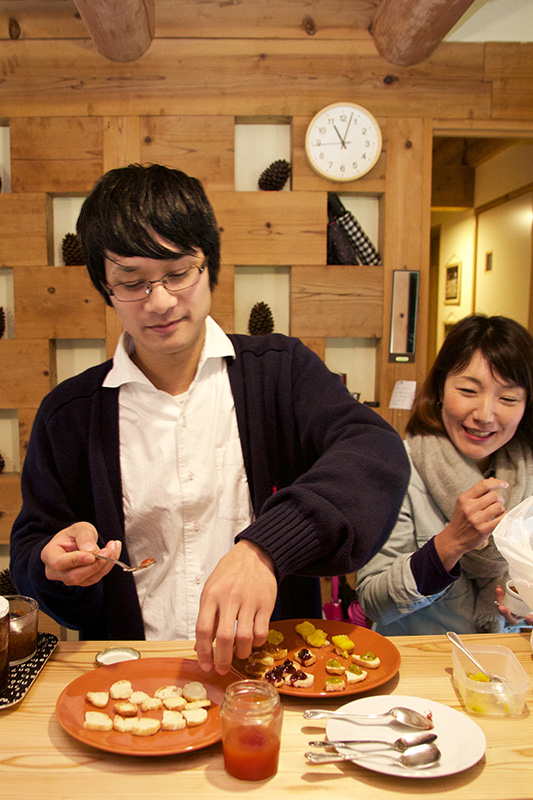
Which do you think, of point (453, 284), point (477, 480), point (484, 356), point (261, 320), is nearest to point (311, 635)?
point (477, 480)

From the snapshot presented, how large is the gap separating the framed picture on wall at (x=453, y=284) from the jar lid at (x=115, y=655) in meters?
5.42

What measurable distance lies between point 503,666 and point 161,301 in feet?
2.97

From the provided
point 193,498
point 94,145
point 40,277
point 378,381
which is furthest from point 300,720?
point 94,145

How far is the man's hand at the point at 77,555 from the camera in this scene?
1.05 metres

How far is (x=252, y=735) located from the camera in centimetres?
77

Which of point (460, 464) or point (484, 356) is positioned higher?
point (484, 356)

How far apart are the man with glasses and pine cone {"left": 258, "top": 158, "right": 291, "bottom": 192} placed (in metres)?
1.65

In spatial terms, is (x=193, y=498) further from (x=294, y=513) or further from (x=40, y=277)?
(x=40, y=277)

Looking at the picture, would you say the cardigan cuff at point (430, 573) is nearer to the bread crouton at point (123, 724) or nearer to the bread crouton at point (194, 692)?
the bread crouton at point (194, 692)

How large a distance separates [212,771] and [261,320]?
2383mm

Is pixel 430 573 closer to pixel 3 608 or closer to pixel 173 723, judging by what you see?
pixel 173 723

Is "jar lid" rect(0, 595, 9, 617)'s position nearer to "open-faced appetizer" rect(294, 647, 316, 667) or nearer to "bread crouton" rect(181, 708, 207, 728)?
"bread crouton" rect(181, 708, 207, 728)

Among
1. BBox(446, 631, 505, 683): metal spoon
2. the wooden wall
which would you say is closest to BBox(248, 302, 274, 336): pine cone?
the wooden wall

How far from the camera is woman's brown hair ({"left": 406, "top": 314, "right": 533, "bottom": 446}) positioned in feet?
5.57
